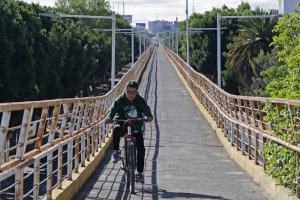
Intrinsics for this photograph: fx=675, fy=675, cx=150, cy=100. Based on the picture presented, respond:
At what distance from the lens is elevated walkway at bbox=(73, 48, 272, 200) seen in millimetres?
11031

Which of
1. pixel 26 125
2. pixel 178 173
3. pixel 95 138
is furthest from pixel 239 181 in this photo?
pixel 26 125

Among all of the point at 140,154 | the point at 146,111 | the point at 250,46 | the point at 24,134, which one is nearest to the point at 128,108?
the point at 146,111

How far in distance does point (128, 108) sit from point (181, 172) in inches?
127

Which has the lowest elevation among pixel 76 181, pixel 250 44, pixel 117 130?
pixel 76 181

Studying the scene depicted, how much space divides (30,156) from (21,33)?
26.0 m

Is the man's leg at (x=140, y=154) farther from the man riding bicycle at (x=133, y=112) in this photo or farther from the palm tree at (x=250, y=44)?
the palm tree at (x=250, y=44)

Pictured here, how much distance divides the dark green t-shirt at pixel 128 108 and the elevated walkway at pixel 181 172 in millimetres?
1239

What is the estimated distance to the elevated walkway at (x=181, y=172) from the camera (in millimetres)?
11031

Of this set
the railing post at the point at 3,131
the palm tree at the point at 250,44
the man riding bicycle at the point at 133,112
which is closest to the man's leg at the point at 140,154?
the man riding bicycle at the point at 133,112

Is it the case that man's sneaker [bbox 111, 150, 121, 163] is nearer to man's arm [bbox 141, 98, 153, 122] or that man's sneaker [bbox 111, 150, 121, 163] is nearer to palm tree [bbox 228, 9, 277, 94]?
man's arm [bbox 141, 98, 153, 122]

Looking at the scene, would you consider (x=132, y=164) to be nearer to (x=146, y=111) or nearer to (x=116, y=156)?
(x=116, y=156)

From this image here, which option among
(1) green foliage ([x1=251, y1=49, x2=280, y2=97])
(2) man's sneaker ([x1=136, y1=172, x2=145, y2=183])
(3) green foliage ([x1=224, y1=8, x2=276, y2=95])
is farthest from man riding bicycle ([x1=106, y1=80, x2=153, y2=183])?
(3) green foliage ([x1=224, y1=8, x2=276, y2=95])

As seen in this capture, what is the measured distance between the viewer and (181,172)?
44.9ft

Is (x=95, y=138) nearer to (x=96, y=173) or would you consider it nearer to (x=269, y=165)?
(x=96, y=173)
